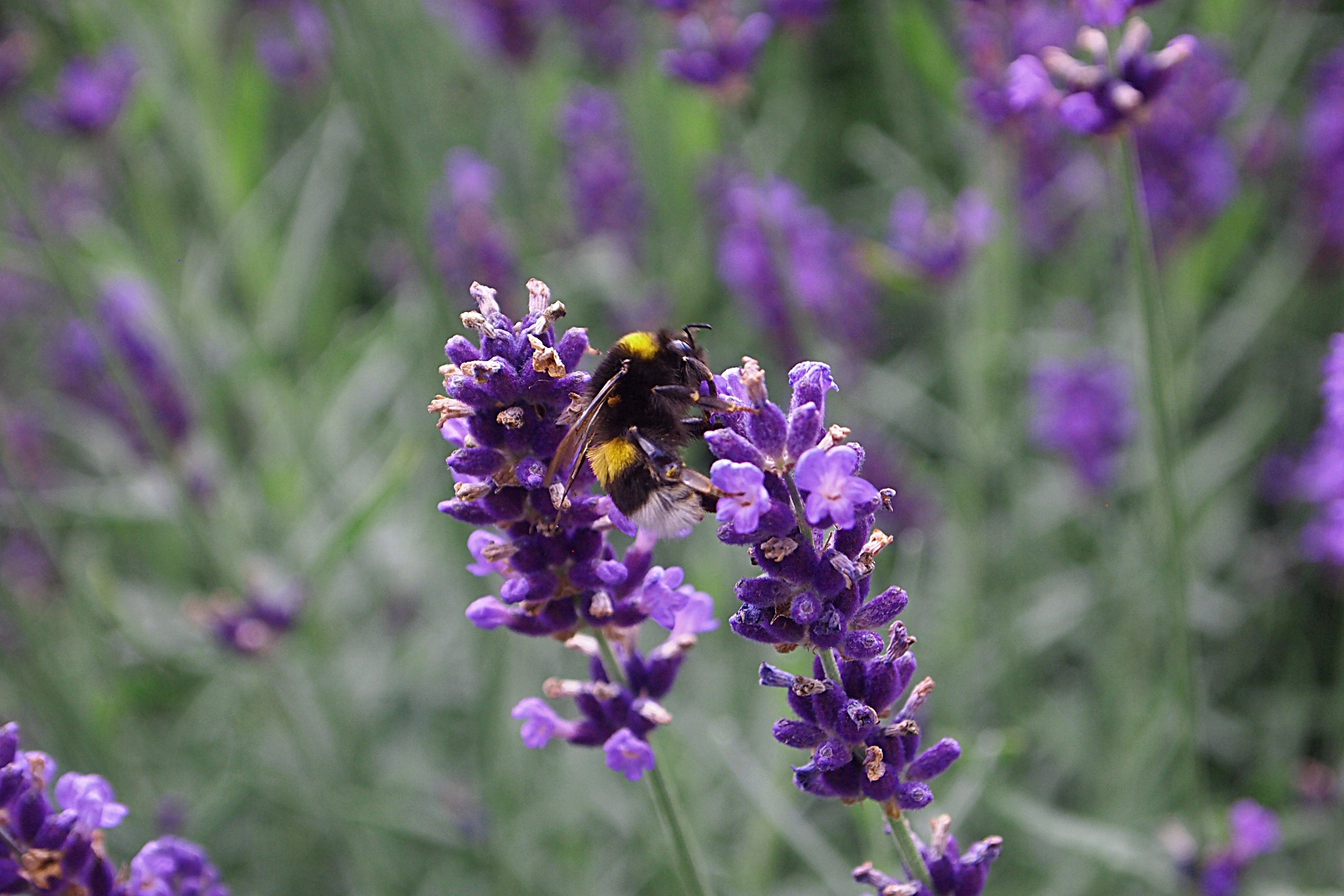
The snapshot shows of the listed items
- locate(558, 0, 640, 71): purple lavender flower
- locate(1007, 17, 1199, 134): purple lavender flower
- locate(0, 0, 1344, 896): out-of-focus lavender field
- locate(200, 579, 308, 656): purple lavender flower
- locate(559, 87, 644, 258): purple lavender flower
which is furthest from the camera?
locate(558, 0, 640, 71): purple lavender flower

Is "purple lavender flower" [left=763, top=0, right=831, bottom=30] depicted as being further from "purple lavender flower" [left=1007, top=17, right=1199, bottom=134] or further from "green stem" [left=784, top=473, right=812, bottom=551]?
"green stem" [left=784, top=473, right=812, bottom=551]

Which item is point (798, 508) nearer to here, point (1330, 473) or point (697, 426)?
point (697, 426)

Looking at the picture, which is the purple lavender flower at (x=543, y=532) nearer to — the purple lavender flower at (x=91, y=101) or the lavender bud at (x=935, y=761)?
the lavender bud at (x=935, y=761)

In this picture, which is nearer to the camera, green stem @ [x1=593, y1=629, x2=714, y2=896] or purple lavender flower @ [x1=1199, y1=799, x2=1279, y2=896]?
green stem @ [x1=593, y1=629, x2=714, y2=896]

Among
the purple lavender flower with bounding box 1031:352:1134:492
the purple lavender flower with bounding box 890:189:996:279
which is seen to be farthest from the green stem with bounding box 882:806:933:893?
the purple lavender flower with bounding box 1031:352:1134:492

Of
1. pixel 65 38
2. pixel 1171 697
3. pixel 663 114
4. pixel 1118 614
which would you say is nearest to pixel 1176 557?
pixel 1171 697

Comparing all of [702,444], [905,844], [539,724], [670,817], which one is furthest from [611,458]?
[702,444]
